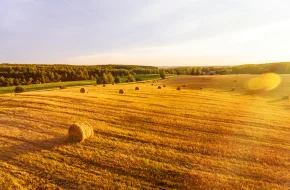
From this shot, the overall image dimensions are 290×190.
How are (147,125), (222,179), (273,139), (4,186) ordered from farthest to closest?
(147,125) → (273,139) → (222,179) → (4,186)

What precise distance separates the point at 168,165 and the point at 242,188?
3661 millimetres

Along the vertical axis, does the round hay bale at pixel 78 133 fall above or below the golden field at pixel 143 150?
above

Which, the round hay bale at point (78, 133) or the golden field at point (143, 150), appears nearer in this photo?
the golden field at point (143, 150)

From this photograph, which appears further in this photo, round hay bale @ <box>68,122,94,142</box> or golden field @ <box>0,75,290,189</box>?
round hay bale @ <box>68,122,94,142</box>

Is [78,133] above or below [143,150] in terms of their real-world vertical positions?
above

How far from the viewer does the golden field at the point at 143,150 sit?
34.5 ft

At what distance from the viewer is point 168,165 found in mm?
11828

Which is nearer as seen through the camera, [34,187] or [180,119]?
[34,187]

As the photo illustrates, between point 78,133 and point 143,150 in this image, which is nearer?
point 143,150

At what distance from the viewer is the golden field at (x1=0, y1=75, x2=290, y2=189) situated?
1052cm

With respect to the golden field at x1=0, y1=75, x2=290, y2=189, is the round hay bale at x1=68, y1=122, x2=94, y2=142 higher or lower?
higher

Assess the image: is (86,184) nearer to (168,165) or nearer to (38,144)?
(168,165)

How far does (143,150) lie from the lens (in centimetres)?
1354

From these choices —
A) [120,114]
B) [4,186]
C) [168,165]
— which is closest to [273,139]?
[168,165]
